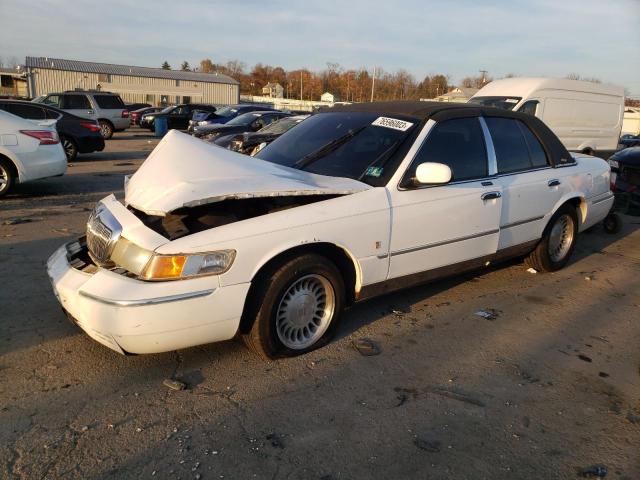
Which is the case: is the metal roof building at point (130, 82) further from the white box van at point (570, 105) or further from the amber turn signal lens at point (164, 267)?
the amber turn signal lens at point (164, 267)

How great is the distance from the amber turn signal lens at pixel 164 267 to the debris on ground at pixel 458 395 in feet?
5.52

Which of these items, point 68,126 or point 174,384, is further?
point 68,126

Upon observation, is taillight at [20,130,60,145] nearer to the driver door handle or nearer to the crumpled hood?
the crumpled hood

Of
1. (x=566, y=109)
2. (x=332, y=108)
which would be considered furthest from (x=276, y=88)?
(x=332, y=108)

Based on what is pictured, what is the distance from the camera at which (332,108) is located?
491 cm

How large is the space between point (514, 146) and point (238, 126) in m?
11.6

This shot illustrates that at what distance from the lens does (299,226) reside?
3158 millimetres

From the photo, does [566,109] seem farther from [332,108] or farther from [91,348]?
[91,348]

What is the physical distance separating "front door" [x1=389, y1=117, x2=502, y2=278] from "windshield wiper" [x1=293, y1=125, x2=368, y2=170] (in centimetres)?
61

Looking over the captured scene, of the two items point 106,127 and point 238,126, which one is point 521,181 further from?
point 106,127

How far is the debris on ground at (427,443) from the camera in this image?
2.57 meters

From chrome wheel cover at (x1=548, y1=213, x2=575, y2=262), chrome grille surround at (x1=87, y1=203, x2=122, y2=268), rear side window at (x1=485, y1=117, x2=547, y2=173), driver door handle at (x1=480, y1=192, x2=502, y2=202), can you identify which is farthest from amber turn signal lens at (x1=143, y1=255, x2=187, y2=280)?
chrome wheel cover at (x1=548, y1=213, x2=575, y2=262)

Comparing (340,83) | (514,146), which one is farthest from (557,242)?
(340,83)

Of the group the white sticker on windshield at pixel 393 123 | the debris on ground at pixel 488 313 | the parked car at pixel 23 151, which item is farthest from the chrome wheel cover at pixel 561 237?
the parked car at pixel 23 151
